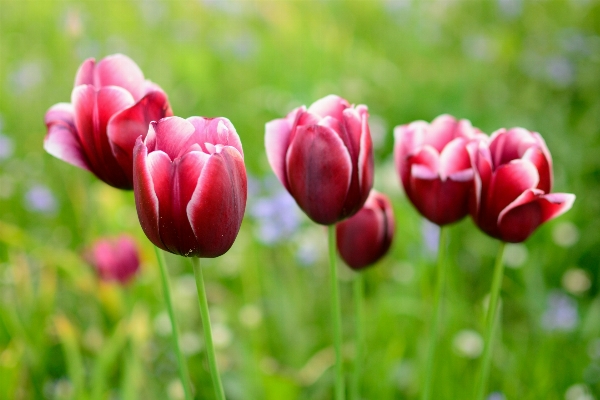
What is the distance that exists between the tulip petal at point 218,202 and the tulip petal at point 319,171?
101 millimetres

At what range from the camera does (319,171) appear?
67 centimetres

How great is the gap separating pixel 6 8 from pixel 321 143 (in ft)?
11.8

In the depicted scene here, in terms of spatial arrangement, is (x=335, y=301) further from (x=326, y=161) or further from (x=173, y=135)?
(x=173, y=135)

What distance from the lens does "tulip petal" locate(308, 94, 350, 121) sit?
0.72 m

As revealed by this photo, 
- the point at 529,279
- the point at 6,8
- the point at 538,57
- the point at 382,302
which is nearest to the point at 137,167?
the point at 382,302

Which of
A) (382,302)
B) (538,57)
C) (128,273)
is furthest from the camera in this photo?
(538,57)

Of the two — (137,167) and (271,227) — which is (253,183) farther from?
(137,167)

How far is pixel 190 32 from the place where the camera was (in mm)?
3465

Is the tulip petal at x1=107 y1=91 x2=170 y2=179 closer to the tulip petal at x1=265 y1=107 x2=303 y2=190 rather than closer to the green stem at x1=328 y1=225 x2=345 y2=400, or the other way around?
the tulip petal at x1=265 y1=107 x2=303 y2=190

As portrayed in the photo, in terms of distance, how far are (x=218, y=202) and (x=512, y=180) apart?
1.10 ft

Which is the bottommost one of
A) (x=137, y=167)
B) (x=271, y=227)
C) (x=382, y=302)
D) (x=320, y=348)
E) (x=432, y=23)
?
(x=320, y=348)

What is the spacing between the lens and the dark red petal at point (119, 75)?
0.73 meters

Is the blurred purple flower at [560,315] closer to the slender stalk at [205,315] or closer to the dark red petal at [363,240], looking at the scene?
the dark red petal at [363,240]

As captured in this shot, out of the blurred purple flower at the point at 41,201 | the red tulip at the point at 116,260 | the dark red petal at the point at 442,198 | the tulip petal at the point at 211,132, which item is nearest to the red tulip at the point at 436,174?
the dark red petal at the point at 442,198
